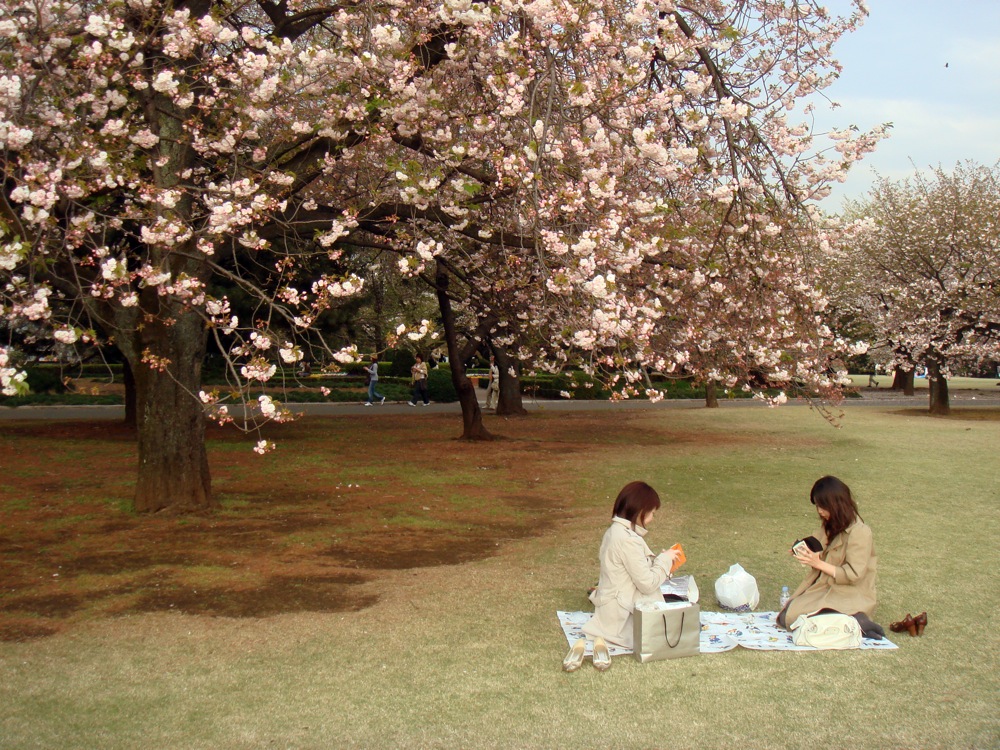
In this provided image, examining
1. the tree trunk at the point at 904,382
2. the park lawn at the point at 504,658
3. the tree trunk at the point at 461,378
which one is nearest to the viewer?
the park lawn at the point at 504,658

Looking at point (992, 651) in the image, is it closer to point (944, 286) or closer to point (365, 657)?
point (365, 657)

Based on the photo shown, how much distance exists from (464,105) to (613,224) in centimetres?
277

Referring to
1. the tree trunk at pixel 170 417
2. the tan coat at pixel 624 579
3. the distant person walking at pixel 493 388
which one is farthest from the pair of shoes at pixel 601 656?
the distant person walking at pixel 493 388

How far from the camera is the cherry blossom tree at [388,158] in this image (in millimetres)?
7176

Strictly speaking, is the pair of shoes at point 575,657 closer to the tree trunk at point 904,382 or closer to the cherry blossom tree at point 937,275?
the cherry blossom tree at point 937,275

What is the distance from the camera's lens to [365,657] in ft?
17.4

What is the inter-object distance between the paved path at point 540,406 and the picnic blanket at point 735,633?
1114 cm

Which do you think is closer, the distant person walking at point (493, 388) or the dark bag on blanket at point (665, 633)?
the dark bag on blanket at point (665, 633)

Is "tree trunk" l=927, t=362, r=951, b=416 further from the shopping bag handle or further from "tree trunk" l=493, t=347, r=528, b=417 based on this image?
the shopping bag handle

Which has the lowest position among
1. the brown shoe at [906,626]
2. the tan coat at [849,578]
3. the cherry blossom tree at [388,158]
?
the brown shoe at [906,626]

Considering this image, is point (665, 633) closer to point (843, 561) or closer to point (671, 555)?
point (671, 555)

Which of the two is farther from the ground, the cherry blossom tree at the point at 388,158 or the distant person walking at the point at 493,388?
the cherry blossom tree at the point at 388,158

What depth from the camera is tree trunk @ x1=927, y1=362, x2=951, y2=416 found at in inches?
994

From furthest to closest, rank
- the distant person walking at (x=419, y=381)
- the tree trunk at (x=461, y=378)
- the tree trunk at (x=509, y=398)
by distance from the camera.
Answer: the distant person walking at (x=419, y=381) < the tree trunk at (x=509, y=398) < the tree trunk at (x=461, y=378)
